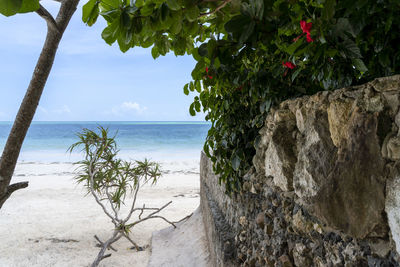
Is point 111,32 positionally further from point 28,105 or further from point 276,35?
point 28,105

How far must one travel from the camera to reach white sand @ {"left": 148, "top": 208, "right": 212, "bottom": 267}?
2965mm

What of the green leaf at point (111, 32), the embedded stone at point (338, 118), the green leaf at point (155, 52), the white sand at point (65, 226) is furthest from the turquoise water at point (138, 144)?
the embedded stone at point (338, 118)

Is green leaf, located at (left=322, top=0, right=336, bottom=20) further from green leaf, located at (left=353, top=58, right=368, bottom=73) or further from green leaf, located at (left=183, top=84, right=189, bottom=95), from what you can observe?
green leaf, located at (left=183, top=84, right=189, bottom=95)

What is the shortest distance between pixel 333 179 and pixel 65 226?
5.05m

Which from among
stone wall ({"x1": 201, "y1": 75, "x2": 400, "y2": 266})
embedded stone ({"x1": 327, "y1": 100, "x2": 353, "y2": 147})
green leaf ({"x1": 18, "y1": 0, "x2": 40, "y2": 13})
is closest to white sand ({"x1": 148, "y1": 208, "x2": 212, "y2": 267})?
stone wall ({"x1": 201, "y1": 75, "x2": 400, "y2": 266})

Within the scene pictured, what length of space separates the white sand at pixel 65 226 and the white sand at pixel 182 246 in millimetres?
200

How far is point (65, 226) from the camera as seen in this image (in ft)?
16.7

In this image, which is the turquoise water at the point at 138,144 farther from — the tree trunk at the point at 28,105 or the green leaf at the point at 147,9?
the green leaf at the point at 147,9

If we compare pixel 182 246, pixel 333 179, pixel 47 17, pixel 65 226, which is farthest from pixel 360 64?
pixel 65 226

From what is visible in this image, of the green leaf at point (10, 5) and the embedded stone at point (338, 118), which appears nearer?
the green leaf at point (10, 5)

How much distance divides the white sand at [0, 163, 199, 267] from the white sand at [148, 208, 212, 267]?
0.20m

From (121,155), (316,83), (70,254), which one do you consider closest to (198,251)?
(70,254)

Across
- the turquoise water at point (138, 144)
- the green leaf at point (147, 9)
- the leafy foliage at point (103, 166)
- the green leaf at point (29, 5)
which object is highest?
the green leaf at point (147, 9)

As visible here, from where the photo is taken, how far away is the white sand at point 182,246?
296 cm
